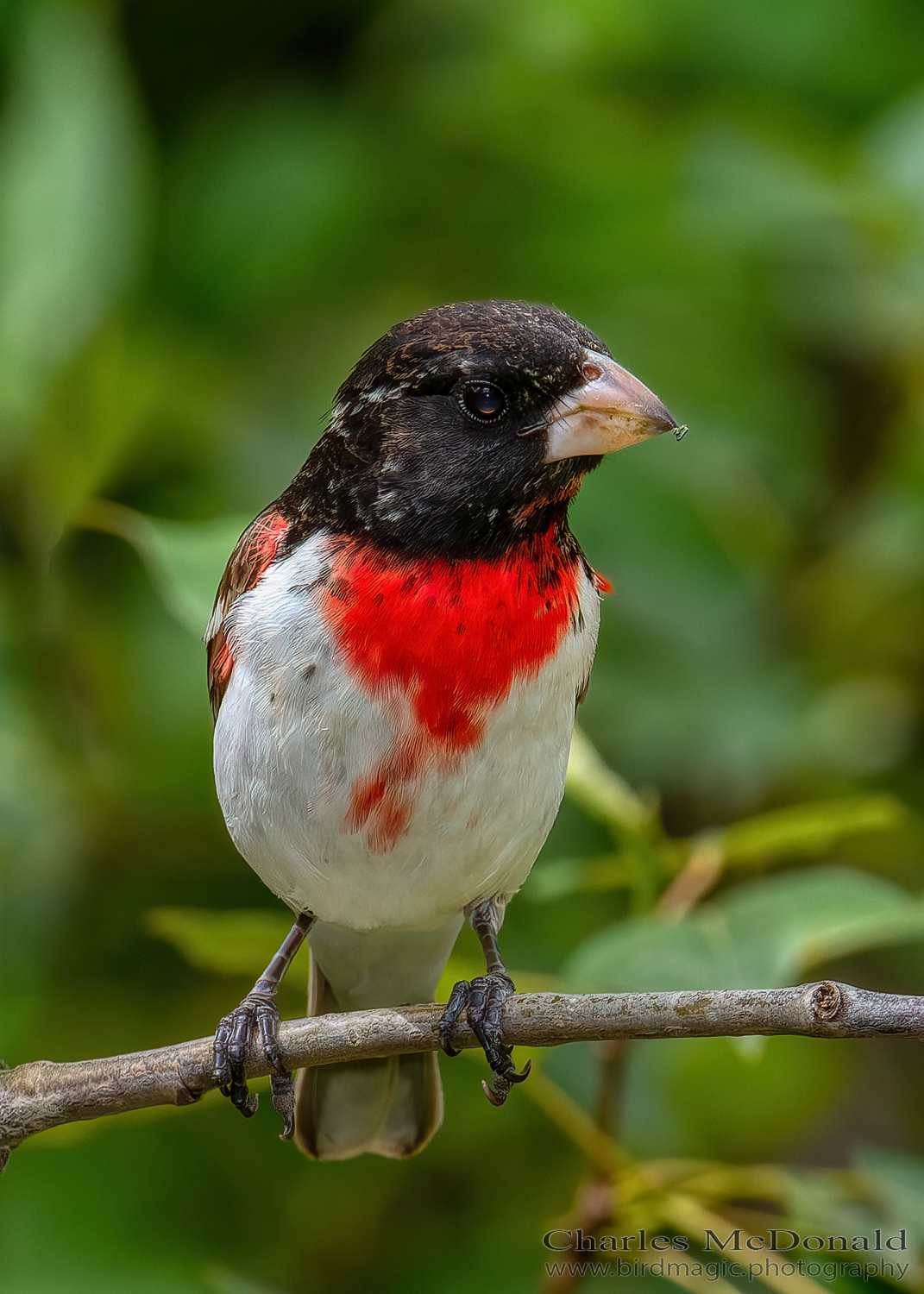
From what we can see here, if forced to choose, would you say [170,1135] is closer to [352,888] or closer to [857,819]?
[352,888]

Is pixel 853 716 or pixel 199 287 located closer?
pixel 853 716

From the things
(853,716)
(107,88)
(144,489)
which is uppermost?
(107,88)

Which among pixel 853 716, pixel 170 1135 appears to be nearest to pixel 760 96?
pixel 853 716

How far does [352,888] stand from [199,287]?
2.61 metres

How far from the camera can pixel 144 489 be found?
4.35 metres

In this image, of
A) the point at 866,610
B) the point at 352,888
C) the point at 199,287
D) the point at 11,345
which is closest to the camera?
the point at 352,888

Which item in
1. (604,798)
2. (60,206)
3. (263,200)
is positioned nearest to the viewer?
(604,798)

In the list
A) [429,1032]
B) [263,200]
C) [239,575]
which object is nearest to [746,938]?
[429,1032]

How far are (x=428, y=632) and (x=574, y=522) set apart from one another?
1.87m

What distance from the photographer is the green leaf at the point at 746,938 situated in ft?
7.76

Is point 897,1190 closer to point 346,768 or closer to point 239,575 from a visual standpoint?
point 346,768

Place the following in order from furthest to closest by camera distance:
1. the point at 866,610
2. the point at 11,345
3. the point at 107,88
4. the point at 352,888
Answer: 1. the point at 866,610
2. the point at 107,88
3. the point at 11,345
4. the point at 352,888

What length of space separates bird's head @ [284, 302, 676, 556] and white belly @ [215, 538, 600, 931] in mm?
173

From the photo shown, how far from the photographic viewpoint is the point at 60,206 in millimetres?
3469
